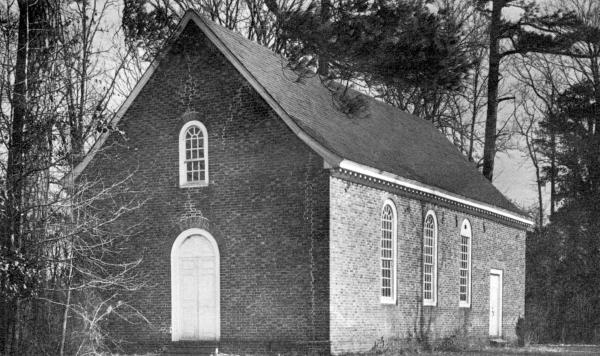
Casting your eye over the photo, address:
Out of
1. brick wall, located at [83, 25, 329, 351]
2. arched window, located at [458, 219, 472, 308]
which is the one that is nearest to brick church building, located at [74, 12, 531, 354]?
brick wall, located at [83, 25, 329, 351]

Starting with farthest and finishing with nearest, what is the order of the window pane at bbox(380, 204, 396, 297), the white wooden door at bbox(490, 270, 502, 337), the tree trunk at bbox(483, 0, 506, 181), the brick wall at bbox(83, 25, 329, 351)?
the tree trunk at bbox(483, 0, 506, 181)
the white wooden door at bbox(490, 270, 502, 337)
the window pane at bbox(380, 204, 396, 297)
the brick wall at bbox(83, 25, 329, 351)

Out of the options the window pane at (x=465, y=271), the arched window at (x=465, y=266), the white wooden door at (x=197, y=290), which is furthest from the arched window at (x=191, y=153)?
the window pane at (x=465, y=271)

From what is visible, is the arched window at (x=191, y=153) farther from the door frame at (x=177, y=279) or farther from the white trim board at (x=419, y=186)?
the white trim board at (x=419, y=186)

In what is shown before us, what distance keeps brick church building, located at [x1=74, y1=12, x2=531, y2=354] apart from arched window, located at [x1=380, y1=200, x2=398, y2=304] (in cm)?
4

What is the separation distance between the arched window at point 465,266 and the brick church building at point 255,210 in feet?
11.7

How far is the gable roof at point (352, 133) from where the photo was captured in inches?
847

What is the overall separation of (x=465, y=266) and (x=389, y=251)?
6.17 m

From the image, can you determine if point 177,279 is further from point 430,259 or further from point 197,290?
point 430,259

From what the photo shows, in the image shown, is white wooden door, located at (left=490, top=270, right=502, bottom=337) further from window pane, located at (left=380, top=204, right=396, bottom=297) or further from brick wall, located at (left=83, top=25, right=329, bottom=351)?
brick wall, located at (left=83, top=25, right=329, bottom=351)

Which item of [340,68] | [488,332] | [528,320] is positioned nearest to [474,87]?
[528,320]

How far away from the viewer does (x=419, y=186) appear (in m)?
24.9

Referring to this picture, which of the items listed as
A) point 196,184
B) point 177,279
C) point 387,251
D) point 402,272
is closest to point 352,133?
point 387,251

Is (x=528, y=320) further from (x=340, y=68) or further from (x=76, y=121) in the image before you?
(x=76, y=121)

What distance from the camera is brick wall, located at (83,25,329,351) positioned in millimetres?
20922
